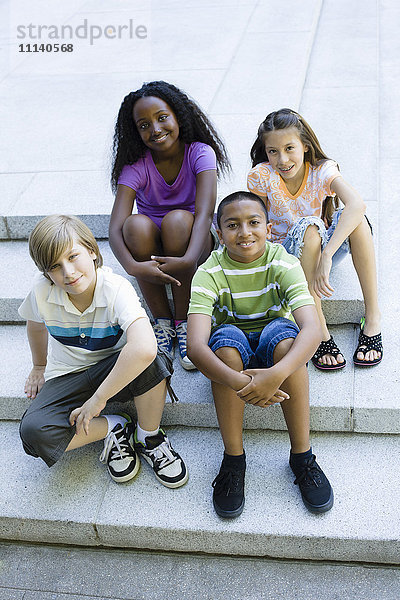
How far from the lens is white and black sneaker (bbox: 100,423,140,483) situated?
2.33 meters

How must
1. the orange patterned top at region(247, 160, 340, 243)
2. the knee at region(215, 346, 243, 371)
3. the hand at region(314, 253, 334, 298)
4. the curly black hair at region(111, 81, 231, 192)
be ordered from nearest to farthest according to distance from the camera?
the knee at region(215, 346, 243, 371) → the hand at region(314, 253, 334, 298) → the orange patterned top at region(247, 160, 340, 243) → the curly black hair at region(111, 81, 231, 192)

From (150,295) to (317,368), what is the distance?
78 cm

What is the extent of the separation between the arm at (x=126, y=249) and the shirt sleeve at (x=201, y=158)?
0.29 m

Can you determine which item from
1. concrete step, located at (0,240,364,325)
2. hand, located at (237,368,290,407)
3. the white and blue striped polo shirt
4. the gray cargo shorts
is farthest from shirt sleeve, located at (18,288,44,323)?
hand, located at (237,368,290,407)

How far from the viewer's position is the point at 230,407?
212 cm

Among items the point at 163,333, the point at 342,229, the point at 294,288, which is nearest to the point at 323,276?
the point at 342,229

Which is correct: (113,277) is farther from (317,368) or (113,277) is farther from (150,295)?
(317,368)

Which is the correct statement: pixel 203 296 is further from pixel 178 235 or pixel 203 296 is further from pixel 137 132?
pixel 137 132

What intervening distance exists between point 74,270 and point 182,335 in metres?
0.72

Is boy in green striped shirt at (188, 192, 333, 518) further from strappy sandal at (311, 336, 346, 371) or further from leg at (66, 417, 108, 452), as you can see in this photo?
leg at (66, 417, 108, 452)

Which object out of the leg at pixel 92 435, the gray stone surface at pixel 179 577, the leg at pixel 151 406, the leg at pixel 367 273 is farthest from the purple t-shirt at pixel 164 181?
the gray stone surface at pixel 179 577

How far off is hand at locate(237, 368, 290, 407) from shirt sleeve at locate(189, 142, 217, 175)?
40.5 inches

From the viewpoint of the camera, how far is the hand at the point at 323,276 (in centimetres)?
240

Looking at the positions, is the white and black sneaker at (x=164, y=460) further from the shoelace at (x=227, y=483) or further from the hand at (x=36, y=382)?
the hand at (x=36, y=382)
